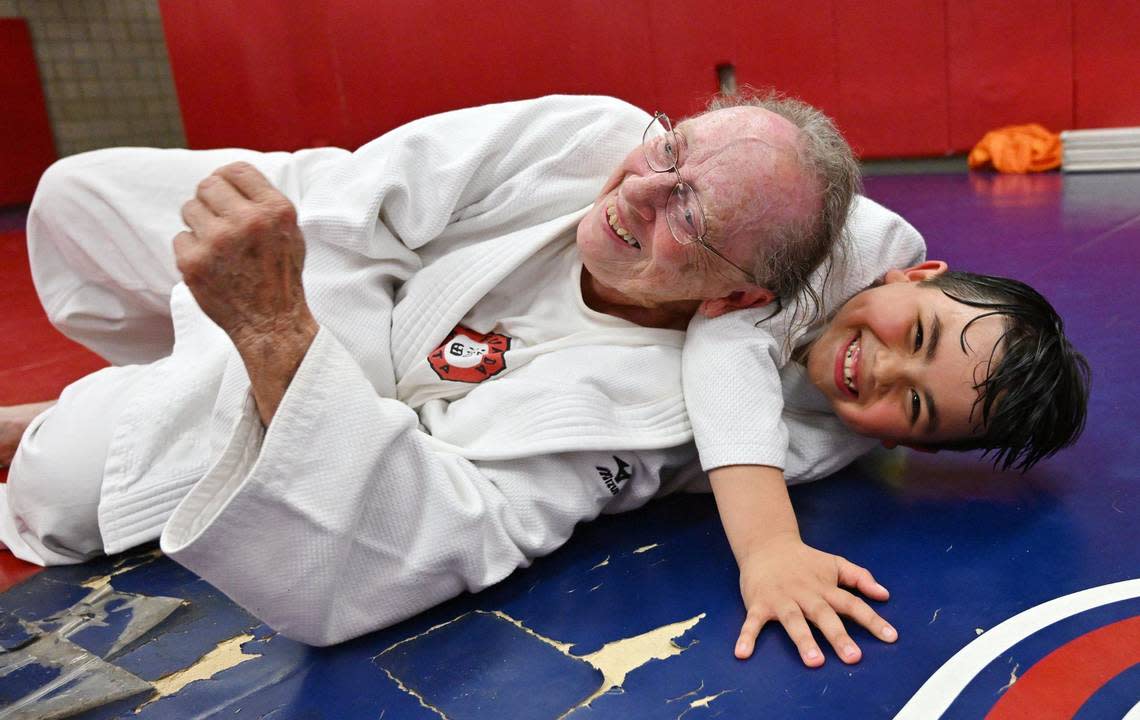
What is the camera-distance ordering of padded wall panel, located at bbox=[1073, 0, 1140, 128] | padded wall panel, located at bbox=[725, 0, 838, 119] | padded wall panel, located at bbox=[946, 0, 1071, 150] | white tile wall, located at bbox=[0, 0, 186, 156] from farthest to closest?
white tile wall, located at bbox=[0, 0, 186, 156] → padded wall panel, located at bbox=[725, 0, 838, 119] → padded wall panel, located at bbox=[946, 0, 1071, 150] → padded wall panel, located at bbox=[1073, 0, 1140, 128]

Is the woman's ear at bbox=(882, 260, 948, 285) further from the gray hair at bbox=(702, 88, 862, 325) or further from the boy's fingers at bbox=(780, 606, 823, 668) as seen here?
the boy's fingers at bbox=(780, 606, 823, 668)

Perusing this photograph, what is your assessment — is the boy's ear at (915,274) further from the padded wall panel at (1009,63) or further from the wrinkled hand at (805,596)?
the padded wall panel at (1009,63)

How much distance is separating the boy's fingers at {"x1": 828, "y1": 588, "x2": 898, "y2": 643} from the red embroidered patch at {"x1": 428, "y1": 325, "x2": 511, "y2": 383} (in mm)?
581

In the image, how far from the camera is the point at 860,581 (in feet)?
3.57

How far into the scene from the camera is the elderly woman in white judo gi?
0.96m

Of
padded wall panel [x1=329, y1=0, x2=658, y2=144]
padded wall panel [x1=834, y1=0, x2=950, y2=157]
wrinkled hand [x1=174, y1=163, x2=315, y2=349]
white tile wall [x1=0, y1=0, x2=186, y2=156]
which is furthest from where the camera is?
white tile wall [x1=0, y1=0, x2=186, y2=156]

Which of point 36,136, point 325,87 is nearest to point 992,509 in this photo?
point 325,87

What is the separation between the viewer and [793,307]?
4.51 feet

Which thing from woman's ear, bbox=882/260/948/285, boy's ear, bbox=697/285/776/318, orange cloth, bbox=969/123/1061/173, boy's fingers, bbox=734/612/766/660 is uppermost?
boy's ear, bbox=697/285/776/318

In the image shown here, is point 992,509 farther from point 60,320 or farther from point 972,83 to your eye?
point 972,83

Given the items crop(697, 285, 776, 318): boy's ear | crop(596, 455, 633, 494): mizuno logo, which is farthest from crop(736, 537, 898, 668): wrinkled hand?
crop(697, 285, 776, 318): boy's ear

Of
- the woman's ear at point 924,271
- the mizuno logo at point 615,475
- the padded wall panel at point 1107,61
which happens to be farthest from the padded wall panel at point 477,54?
the mizuno logo at point 615,475

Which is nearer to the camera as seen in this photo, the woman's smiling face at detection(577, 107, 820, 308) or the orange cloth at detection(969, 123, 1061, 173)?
the woman's smiling face at detection(577, 107, 820, 308)

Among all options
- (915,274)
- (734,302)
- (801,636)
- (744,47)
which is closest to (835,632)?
(801,636)
